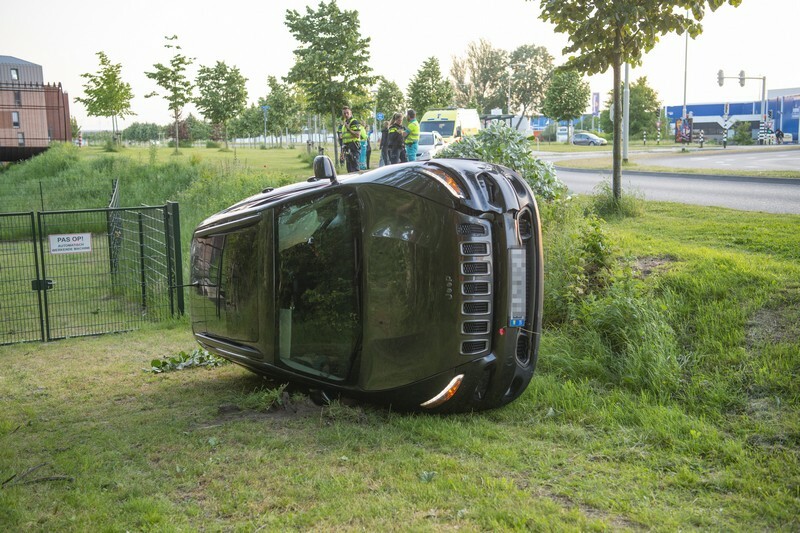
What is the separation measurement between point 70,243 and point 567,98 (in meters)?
63.4

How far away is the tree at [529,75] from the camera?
9156 centimetres

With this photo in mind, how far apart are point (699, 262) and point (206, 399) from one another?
513 cm

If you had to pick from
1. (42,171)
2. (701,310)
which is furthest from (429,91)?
(701,310)

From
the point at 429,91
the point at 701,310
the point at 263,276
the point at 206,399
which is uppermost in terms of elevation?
the point at 429,91

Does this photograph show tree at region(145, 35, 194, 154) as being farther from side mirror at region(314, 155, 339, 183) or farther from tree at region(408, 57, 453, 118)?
side mirror at region(314, 155, 339, 183)

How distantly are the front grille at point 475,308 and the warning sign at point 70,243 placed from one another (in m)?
7.13

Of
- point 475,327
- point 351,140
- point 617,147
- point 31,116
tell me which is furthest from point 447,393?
point 31,116

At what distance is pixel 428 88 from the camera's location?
58.2 meters

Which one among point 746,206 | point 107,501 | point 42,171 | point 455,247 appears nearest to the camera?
point 107,501

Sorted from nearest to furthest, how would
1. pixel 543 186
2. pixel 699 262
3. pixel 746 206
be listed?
1. pixel 699 262
2. pixel 543 186
3. pixel 746 206

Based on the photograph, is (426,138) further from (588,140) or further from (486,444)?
(588,140)

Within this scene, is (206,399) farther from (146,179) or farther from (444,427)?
(146,179)

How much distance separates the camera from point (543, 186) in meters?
10.9

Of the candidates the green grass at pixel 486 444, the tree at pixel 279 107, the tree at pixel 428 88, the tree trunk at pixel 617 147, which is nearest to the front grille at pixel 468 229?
the green grass at pixel 486 444
